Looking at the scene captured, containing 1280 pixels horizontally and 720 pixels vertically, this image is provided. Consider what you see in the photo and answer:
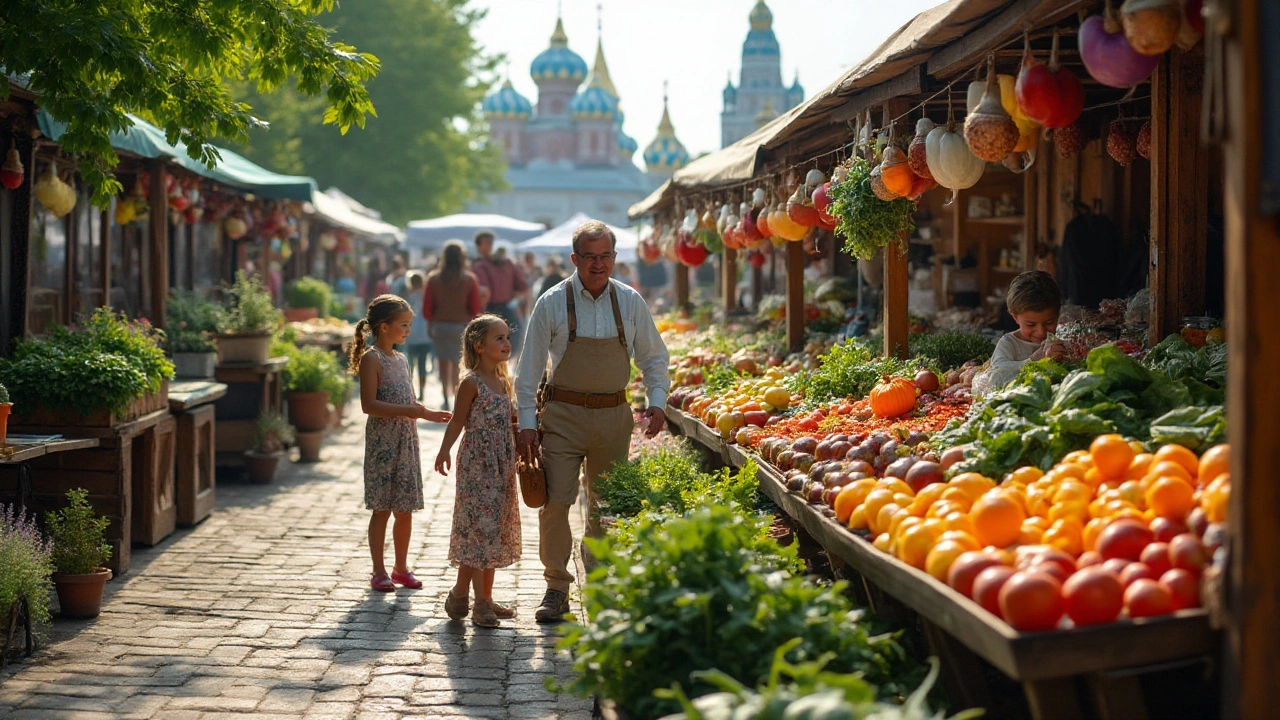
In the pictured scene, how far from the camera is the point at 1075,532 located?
3.59m

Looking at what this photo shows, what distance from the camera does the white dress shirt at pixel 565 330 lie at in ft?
19.9

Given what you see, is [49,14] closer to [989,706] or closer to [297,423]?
[989,706]

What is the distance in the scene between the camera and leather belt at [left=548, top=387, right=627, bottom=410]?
6.24 meters

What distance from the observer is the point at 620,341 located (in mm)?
6223

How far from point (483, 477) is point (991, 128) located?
2885mm

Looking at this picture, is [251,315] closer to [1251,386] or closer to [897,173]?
[897,173]

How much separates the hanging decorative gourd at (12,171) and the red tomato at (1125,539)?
700 cm

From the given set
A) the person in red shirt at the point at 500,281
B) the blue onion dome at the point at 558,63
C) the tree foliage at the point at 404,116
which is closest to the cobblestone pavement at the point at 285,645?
the person in red shirt at the point at 500,281

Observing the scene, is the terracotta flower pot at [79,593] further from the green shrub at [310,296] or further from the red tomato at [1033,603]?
the green shrub at [310,296]

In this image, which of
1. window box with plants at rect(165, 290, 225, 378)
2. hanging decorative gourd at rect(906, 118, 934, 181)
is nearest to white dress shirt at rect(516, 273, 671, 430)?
hanging decorative gourd at rect(906, 118, 934, 181)

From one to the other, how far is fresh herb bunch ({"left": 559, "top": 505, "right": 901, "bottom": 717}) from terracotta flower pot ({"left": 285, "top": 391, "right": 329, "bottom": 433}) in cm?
915

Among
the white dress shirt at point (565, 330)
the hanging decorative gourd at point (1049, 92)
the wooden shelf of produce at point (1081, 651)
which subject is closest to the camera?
the wooden shelf of produce at point (1081, 651)

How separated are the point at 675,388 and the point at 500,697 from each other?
5359 mm

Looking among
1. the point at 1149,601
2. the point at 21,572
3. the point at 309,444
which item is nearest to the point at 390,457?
the point at 21,572
